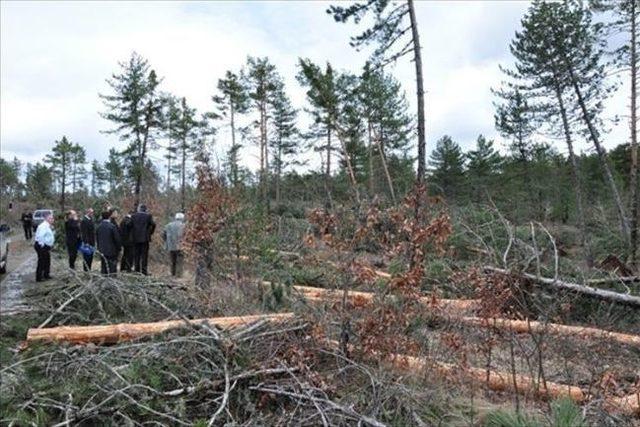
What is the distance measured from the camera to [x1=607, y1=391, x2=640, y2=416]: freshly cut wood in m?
5.56

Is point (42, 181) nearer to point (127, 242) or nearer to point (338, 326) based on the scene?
point (127, 242)

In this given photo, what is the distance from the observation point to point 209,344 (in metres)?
5.96

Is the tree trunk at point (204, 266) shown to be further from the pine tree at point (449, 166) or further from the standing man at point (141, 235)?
the pine tree at point (449, 166)

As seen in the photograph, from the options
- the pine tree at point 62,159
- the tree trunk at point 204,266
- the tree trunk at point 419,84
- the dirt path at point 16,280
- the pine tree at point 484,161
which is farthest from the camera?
the pine tree at point 62,159

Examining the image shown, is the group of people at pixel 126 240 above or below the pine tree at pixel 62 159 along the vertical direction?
below

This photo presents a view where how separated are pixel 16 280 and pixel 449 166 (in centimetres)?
3399

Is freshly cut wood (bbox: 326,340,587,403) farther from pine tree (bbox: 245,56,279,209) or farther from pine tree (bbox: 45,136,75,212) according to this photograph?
pine tree (bbox: 45,136,75,212)

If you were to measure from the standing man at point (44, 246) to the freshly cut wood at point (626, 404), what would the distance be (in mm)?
11462

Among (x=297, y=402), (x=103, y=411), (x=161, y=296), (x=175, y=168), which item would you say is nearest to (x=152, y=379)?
(x=103, y=411)

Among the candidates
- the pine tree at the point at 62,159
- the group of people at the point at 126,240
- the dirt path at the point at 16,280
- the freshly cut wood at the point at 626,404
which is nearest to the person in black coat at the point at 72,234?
the group of people at the point at 126,240

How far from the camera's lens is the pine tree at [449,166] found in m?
42.6

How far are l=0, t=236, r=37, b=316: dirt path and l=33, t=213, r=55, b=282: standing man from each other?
0.35 meters

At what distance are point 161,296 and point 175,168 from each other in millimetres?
43663

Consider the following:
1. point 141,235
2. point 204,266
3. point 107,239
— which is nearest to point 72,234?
point 141,235
